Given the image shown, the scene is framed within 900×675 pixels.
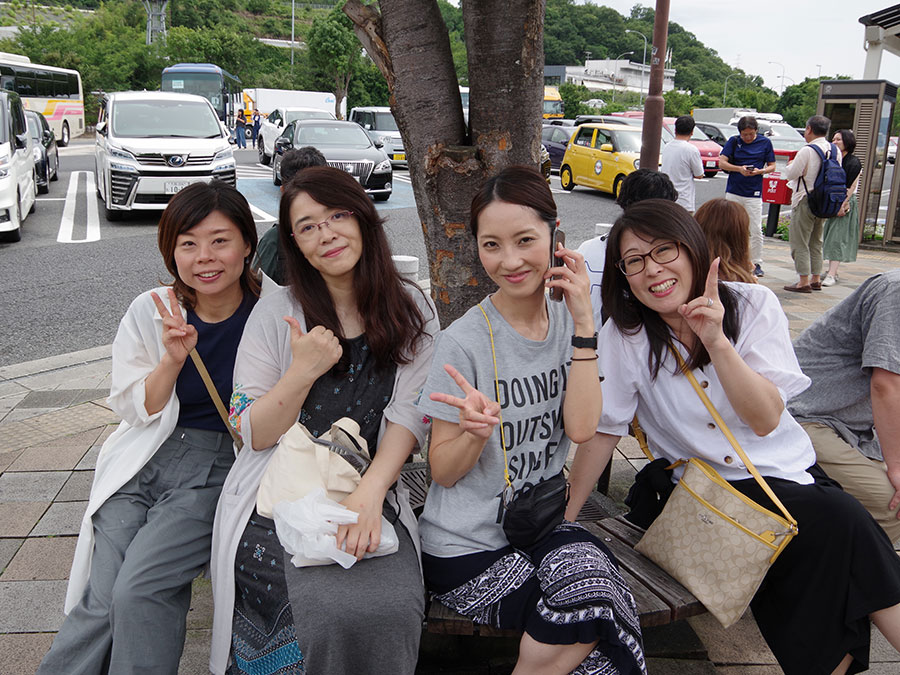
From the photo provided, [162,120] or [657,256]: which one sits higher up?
[162,120]

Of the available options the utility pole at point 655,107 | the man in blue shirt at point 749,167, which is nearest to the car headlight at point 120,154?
the utility pole at point 655,107

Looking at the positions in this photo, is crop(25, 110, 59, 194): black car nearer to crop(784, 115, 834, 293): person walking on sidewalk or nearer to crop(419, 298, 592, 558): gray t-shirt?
crop(784, 115, 834, 293): person walking on sidewalk

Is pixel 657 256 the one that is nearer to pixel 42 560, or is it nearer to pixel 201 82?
pixel 42 560

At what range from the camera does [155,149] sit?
10594 mm

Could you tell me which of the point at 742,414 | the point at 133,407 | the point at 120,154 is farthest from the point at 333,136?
the point at 742,414

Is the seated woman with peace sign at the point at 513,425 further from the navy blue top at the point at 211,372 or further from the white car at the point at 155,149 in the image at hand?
the white car at the point at 155,149

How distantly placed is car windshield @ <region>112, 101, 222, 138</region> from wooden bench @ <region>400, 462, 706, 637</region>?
10.5 m

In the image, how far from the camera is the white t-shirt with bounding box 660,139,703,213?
8.23 metres

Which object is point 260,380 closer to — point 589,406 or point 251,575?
point 251,575

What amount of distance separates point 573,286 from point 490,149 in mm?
867

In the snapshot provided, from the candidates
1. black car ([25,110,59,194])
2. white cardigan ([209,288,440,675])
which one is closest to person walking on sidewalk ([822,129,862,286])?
white cardigan ([209,288,440,675])

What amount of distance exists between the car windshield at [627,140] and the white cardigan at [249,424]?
14547 mm

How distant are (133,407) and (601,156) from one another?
587 inches

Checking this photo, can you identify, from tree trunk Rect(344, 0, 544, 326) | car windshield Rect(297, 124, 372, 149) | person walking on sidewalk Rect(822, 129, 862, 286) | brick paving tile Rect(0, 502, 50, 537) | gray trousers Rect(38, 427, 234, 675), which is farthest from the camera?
car windshield Rect(297, 124, 372, 149)
